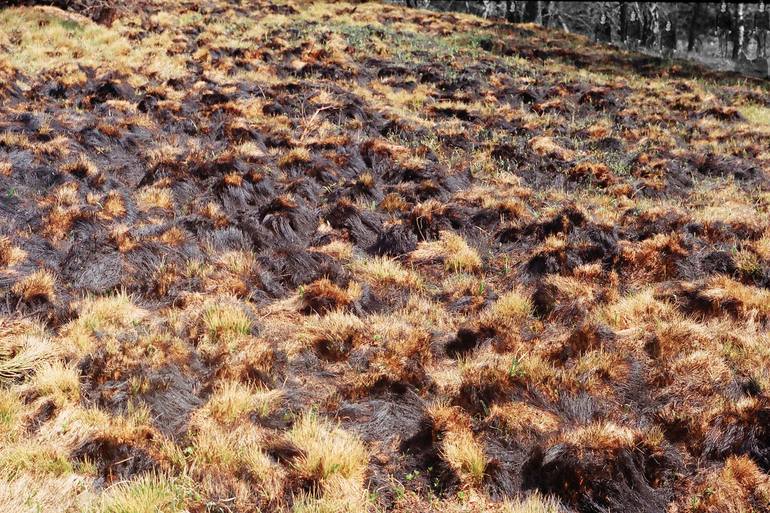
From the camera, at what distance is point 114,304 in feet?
18.2

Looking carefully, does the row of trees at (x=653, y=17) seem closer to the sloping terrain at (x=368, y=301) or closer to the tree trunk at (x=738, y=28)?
the tree trunk at (x=738, y=28)

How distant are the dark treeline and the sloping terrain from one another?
909 inches

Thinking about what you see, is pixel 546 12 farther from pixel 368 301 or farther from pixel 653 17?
pixel 368 301

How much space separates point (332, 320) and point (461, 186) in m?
4.58

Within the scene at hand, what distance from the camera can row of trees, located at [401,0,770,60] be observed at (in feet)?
107

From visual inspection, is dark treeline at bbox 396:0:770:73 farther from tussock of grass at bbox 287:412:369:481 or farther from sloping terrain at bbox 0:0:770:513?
tussock of grass at bbox 287:412:369:481

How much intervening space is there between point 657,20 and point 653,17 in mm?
1494

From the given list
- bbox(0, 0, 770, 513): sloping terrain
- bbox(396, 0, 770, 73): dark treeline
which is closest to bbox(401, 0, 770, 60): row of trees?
bbox(396, 0, 770, 73): dark treeline

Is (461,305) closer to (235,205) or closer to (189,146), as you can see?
(235,205)

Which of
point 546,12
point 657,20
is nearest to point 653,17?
point 657,20

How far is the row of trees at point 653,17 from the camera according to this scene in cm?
3253

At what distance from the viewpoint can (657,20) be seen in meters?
37.5

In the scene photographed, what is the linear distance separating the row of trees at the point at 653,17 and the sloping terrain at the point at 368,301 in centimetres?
2373

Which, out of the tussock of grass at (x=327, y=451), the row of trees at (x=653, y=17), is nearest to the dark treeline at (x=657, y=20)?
the row of trees at (x=653, y=17)
